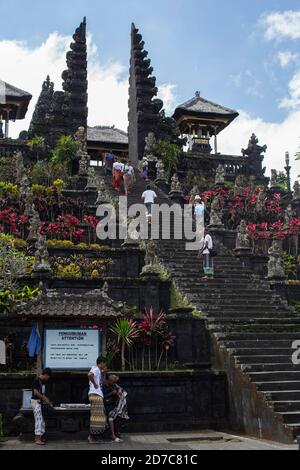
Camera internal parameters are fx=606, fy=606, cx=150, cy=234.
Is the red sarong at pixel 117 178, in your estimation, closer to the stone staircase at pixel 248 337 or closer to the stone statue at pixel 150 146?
the stone staircase at pixel 248 337

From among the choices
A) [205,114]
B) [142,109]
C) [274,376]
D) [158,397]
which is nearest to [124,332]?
[158,397]

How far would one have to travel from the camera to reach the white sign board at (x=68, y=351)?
1080cm

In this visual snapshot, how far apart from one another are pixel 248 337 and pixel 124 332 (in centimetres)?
269

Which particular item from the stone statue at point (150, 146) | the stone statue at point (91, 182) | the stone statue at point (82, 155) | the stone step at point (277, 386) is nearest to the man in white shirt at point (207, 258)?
the stone step at point (277, 386)

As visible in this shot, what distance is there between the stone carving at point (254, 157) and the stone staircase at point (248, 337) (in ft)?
50.3

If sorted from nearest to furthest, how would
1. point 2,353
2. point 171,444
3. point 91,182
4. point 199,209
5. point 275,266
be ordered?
1. point 171,444
2. point 2,353
3. point 275,266
4. point 199,209
5. point 91,182

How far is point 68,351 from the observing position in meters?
10.8

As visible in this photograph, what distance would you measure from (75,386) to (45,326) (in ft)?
4.81

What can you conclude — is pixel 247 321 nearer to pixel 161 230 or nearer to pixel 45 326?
pixel 45 326

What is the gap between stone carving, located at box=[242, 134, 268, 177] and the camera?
33.4 metres

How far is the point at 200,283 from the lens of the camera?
16.2 metres

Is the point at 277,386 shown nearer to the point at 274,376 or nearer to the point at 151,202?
the point at 274,376

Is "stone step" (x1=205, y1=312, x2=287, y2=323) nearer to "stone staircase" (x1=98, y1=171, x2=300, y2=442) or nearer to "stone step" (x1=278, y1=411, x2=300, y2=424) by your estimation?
"stone staircase" (x1=98, y1=171, x2=300, y2=442)

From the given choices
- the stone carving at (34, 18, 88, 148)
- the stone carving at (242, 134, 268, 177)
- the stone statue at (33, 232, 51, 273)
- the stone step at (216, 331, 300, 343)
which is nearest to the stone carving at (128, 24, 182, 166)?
the stone carving at (34, 18, 88, 148)
